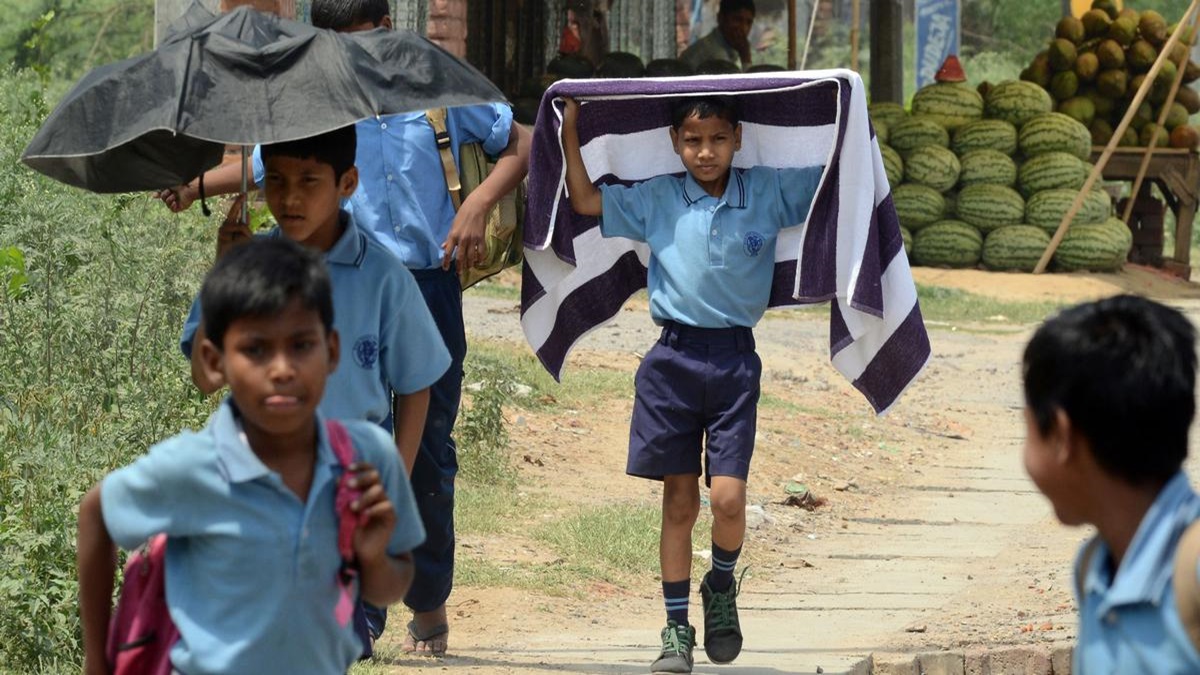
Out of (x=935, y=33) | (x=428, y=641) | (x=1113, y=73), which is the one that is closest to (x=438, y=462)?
(x=428, y=641)

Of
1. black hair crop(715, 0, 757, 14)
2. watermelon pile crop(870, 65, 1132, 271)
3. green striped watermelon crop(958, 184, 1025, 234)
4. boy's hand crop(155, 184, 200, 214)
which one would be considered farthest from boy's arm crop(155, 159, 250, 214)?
green striped watermelon crop(958, 184, 1025, 234)

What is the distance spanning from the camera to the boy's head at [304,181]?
13.1ft

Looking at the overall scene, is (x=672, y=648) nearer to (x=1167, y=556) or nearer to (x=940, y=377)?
(x=1167, y=556)

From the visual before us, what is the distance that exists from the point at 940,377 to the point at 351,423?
34.4ft

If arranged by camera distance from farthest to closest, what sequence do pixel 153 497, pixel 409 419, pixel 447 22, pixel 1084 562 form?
pixel 447 22 < pixel 409 419 < pixel 153 497 < pixel 1084 562

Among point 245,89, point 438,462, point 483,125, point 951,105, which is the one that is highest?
point 245,89

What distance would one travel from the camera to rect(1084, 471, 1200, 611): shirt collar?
2486 millimetres

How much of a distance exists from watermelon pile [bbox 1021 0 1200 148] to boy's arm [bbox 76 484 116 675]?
1791cm

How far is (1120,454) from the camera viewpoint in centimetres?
260

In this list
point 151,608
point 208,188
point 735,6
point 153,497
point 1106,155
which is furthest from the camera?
point 1106,155

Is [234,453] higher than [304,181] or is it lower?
lower

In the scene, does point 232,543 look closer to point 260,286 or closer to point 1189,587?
point 260,286

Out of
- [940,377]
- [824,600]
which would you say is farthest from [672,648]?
[940,377]

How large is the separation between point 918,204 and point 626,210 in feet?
44.5
